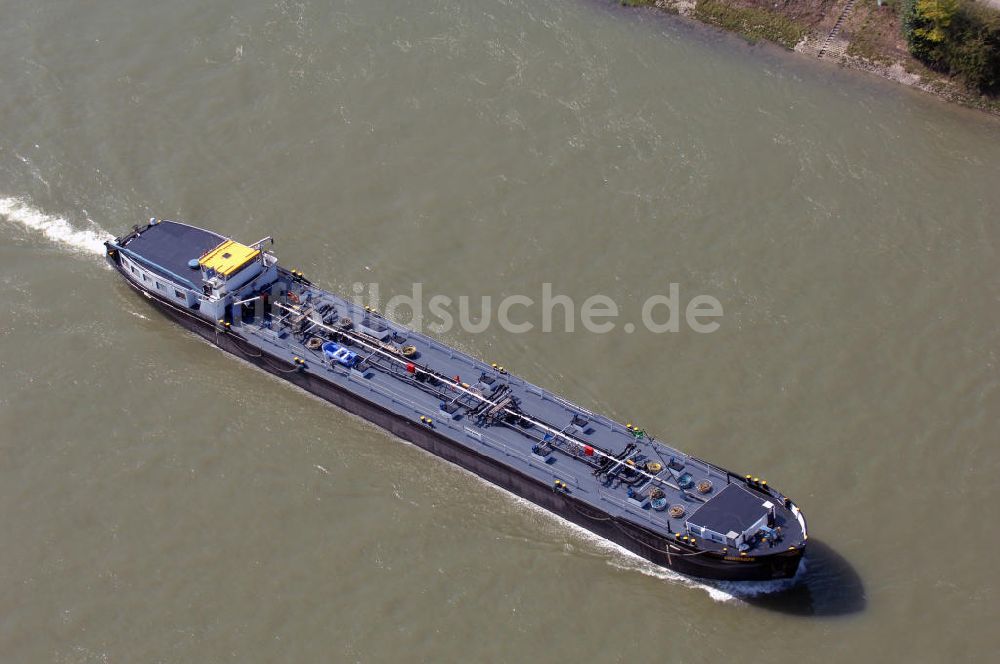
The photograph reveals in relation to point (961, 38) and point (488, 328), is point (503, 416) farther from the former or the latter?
point (961, 38)

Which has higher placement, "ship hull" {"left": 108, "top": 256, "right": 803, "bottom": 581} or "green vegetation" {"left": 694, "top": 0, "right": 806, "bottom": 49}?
"green vegetation" {"left": 694, "top": 0, "right": 806, "bottom": 49}

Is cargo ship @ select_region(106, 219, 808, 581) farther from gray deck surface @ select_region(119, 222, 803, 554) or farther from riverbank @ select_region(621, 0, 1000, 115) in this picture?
riverbank @ select_region(621, 0, 1000, 115)

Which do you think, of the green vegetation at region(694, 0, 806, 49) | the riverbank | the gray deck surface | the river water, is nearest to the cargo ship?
the gray deck surface

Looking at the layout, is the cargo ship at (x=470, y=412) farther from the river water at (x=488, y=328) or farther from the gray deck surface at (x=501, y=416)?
the river water at (x=488, y=328)

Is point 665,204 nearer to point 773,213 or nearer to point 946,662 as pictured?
point 773,213

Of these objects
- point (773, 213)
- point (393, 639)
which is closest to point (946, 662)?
point (393, 639)

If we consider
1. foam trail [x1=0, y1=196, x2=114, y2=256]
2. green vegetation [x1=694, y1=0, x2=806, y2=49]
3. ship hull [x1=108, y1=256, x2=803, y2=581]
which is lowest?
foam trail [x1=0, y1=196, x2=114, y2=256]
